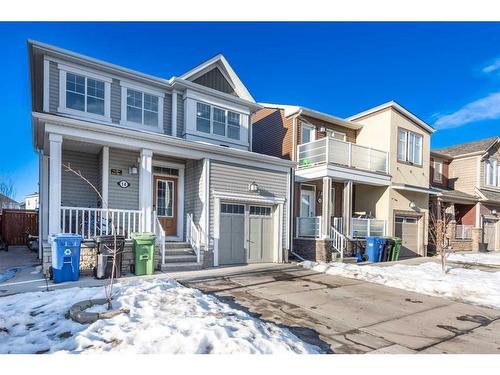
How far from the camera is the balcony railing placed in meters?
13.0

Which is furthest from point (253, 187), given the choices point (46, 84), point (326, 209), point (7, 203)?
point (7, 203)

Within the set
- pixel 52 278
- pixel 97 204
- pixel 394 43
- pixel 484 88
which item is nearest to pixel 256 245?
pixel 97 204

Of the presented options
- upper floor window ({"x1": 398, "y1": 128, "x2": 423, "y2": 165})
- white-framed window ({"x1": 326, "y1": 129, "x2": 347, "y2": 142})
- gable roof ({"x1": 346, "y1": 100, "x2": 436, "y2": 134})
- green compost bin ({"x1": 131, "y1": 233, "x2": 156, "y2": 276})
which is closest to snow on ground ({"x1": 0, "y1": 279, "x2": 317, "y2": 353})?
green compost bin ({"x1": 131, "y1": 233, "x2": 156, "y2": 276})

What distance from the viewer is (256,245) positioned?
11.2 meters

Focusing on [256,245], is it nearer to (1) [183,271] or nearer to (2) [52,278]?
(1) [183,271]

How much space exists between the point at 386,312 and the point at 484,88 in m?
13.3

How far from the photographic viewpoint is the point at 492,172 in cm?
2173

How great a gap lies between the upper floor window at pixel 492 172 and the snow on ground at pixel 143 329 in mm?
23132

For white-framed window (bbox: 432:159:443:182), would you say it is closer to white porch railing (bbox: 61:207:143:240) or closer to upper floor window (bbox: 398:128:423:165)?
upper floor window (bbox: 398:128:423:165)

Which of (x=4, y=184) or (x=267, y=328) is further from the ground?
(x=4, y=184)

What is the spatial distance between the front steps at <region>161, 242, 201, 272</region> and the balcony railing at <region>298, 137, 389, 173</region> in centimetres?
646

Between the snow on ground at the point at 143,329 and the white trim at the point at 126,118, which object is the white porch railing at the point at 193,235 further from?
the snow on ground at the point at 143,329

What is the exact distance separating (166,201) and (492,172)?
→ 22.8 meters

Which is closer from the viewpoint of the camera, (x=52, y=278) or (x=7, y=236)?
(x=52, y=278)
